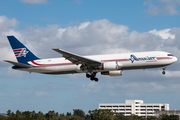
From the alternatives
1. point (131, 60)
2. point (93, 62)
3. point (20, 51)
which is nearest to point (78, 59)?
point (93, 62)

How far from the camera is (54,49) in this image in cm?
3894

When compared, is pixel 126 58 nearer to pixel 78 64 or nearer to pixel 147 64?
pixel 147 64

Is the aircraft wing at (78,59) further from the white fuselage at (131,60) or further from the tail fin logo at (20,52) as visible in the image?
the tail fin logo at (20,52)

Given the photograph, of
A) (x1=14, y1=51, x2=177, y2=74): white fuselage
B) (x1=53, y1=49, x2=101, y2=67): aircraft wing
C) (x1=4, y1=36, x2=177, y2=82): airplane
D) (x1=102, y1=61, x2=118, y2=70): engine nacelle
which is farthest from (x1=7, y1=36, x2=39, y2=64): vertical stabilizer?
(x1=102, y1=61, x2=118, y2=70): engine nacelle

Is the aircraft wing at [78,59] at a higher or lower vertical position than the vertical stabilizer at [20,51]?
lower

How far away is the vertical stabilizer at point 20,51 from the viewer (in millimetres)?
50781

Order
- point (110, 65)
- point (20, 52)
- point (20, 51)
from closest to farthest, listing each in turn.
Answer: point (110, 65) < point (20, 52) < point (20, 51)

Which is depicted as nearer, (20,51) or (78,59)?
(78,59)

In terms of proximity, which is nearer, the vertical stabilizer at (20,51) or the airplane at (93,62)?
the airplane at (93,62)

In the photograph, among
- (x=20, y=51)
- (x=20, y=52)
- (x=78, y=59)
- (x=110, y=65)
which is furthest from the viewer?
(x=20, y=51)

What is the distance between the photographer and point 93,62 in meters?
45.3

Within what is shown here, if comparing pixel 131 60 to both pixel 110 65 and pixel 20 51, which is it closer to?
pixel 110 65

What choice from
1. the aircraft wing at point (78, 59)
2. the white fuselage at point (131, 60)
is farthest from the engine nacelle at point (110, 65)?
the aircraft wing at point (78, 59)

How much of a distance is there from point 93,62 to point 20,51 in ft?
50.3
